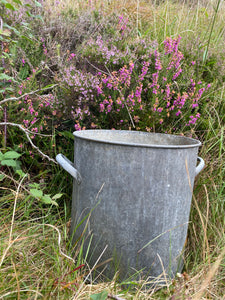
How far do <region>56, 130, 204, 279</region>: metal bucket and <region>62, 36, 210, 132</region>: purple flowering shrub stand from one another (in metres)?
0.56

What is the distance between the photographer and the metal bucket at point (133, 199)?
4.17ft

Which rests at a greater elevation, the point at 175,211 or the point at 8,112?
the point at 8,112

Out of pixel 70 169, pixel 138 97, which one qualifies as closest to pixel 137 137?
pixel 138 97

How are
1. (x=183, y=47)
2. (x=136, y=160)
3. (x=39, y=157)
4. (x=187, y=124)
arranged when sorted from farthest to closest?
(x=183, y=47) < (x=39, y=157) < (x=187, y=124) < (x=136, y=160)

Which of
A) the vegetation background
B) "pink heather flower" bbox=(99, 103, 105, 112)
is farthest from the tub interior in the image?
"pink heather flower" bbox=(99, 103, 105, 112)

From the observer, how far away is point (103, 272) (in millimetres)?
1398

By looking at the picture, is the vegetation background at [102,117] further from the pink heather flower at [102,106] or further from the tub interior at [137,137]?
the tub interior at [137,137]

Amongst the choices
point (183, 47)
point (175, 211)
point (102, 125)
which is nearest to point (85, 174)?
point (175, 211)

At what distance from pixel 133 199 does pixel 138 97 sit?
0.79 meters

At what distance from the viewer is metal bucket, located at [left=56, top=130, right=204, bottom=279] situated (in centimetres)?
127

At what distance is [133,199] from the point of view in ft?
4.25

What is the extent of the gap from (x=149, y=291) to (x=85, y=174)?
0.62 metres

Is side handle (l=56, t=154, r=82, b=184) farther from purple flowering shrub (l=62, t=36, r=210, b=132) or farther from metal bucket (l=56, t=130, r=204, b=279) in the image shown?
purple flowering shrub (l=62, t=36, r=210, b=132)

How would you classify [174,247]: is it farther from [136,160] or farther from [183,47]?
[183,47]
